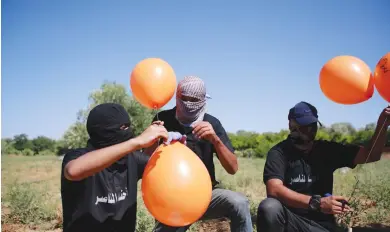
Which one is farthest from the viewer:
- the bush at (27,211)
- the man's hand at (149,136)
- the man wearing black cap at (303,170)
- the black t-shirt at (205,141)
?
the bush at (27,211)

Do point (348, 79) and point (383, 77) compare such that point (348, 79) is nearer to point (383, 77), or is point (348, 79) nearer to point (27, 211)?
point (383, 77)

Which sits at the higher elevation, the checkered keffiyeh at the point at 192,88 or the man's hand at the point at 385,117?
the checkered keffiyeh at the point at 192,88

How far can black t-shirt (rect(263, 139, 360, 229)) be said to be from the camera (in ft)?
11.4

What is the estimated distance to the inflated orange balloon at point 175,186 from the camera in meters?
2.60

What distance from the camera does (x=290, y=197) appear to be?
10.7 feet

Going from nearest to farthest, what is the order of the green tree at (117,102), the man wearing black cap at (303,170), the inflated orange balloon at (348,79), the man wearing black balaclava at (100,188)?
1. the man wearing black balaclava at (100,188)
2. the man wearing black cap at (303,170)
3. the inflated orange balloon at (348,79)
4. the green tree at (117,102)

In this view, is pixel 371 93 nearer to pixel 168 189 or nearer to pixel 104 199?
pixel 168 189

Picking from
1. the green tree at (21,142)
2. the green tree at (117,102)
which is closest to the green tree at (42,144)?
the green tree at (21,142)

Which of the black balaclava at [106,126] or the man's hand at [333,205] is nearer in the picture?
the black balaclava at [106,126]

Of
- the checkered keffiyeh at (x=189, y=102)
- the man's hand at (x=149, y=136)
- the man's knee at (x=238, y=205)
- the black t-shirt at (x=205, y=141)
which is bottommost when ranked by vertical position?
the man's knee at (x=238, y=205)

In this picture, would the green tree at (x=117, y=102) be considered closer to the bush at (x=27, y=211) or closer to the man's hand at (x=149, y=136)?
the bush at (x=27, y=211)

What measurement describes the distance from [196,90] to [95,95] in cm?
2387

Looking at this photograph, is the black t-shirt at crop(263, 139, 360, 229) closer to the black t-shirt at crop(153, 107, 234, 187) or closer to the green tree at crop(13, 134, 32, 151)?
the black t-shirt at crop(153, 107, 234, 187)

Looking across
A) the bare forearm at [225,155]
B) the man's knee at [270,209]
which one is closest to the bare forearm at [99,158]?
the bare forearm at [225,155]
